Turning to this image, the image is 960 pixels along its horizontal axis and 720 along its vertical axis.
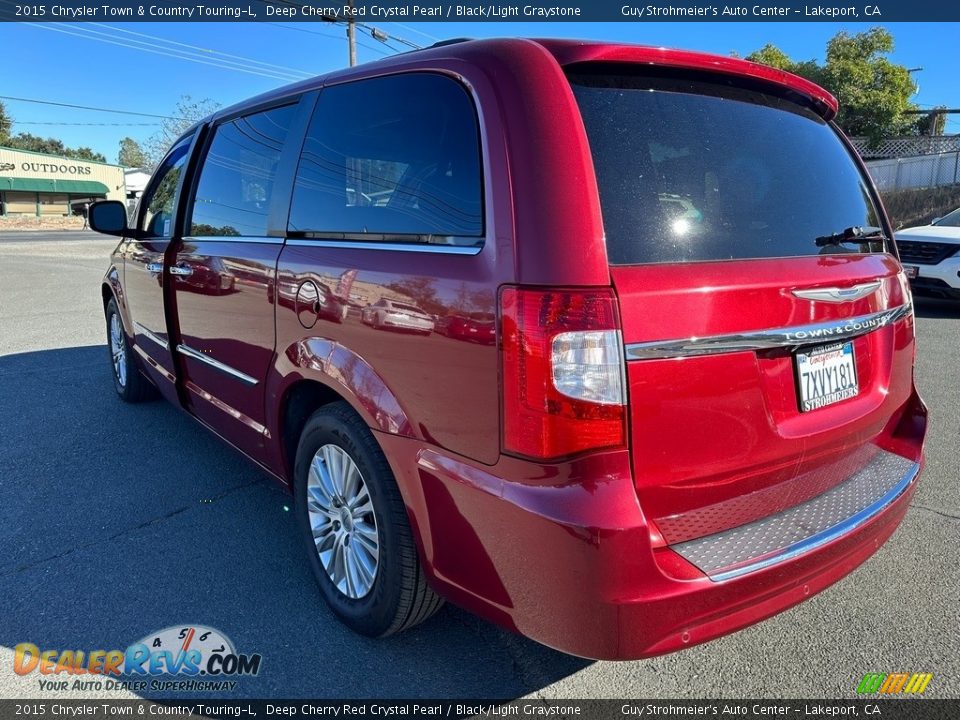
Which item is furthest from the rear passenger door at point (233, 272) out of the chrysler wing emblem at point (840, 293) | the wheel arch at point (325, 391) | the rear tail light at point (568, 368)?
the chrysler wing emblem at point (840, 293)

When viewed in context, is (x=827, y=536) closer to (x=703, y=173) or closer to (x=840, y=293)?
(x=840, y=293)

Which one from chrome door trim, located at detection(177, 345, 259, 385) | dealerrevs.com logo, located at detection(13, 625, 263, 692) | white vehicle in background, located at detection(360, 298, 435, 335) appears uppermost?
white vehicle in background, located at detection(360, 298, 435, 335)

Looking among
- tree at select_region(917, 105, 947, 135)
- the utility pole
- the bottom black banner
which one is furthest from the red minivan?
tree at select_region(917, 105, 947, 135)

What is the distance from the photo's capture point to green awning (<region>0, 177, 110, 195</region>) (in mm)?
54812

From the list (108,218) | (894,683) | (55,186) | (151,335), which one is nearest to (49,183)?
(55,186)

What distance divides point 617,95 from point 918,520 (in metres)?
2.73

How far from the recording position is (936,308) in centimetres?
991

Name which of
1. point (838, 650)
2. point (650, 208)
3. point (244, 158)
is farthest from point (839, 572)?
point (244, 158)

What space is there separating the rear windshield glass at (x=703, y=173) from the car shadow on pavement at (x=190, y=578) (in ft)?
3.19

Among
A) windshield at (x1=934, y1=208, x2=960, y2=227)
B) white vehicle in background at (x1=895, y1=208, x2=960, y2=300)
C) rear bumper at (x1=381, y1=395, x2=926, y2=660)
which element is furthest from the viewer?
windshield at (x1=934, y1=208, x2=960, y2=227)

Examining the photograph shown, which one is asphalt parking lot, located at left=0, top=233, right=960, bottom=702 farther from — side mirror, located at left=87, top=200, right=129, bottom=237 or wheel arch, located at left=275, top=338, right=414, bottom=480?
side mirror, located at left=87, top=200, right=129, bottom=237

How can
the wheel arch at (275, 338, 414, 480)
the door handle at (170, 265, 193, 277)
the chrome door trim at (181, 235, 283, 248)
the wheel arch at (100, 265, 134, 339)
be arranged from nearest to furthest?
the wheel arch at (275, 338, 414, 480), the chrome door trim at (181, 235, 283, 248), the door handle at (170, 265, 193, 277), the wheel arch at (100, 265, 134, 339)

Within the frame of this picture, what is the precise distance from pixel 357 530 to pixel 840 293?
5.79 ft

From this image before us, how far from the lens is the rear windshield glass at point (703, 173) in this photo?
5.86 feet
